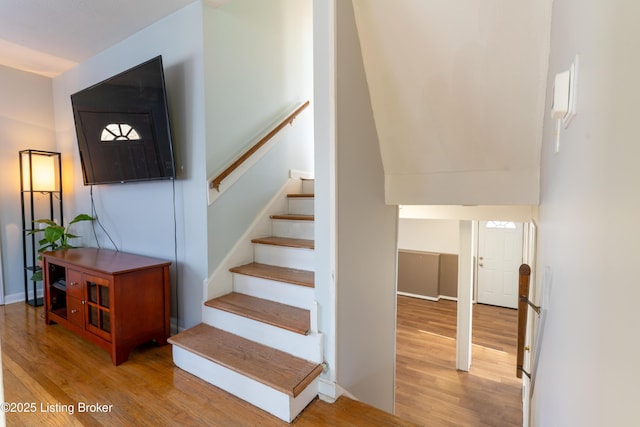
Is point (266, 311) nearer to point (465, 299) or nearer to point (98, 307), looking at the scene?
point (98, 307)

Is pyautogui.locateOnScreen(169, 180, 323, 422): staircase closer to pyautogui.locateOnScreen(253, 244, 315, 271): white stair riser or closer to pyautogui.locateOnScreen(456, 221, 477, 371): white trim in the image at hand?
pyautogui.locateOnScreen(253, 244, 315, 271): white stair riser

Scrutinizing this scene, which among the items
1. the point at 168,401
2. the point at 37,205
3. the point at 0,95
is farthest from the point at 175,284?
the point at 0,95

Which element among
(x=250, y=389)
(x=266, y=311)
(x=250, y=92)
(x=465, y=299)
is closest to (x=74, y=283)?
(x=266, y=311)

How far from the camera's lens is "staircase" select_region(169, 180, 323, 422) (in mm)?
1708

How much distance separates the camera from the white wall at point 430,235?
6.93 m

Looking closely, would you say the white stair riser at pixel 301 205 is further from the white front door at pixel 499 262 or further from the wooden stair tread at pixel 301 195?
the white front door at pixel 499 262

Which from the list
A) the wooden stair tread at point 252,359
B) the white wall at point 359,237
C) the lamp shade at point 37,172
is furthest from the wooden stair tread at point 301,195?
the lamp shade at point 37,172

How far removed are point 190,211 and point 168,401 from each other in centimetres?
130

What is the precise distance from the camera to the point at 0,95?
3.37 m

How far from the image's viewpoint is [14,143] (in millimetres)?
3484

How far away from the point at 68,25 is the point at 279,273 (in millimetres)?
2731

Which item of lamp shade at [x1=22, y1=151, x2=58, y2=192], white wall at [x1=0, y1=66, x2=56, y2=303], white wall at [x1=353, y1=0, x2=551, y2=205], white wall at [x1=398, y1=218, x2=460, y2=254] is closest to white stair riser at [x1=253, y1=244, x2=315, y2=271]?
white wall at [x1=353, y1=0, x2=551, y2=205]

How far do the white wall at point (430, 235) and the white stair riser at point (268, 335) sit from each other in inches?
205

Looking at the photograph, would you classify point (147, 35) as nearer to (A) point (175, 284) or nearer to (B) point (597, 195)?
(A) point (175, 284)
